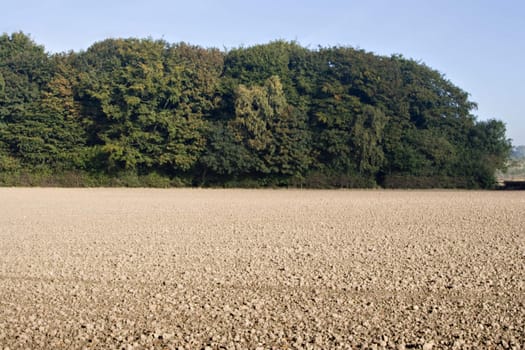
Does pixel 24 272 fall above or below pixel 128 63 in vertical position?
→ below

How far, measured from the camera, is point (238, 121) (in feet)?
115

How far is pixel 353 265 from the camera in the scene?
903 centimetres

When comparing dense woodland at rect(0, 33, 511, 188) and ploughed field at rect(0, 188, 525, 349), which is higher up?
dense woodland at rect(0, 33, 511, 188)

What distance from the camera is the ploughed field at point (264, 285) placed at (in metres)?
5.59

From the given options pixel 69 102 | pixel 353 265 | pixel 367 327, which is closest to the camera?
pixel 367 327

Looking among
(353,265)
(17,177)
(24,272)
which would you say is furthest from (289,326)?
(17,177)

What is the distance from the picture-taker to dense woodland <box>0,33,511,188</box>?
3481 cm

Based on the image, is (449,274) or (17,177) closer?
(449,274)

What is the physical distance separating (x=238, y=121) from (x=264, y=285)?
27.9 m

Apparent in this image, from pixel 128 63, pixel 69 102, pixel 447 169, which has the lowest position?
pixel 447 169

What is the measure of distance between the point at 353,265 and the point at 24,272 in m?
6.17

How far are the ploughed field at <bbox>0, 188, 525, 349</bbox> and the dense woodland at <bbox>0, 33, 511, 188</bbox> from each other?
1994 centimetres

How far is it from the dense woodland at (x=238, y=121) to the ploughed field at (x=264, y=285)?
65.4ft

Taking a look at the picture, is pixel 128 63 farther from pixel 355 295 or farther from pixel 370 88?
pixel 355 295
